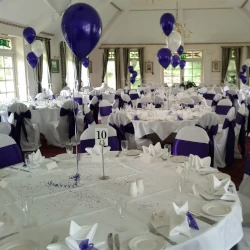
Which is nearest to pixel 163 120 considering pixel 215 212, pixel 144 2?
pixel 215 212

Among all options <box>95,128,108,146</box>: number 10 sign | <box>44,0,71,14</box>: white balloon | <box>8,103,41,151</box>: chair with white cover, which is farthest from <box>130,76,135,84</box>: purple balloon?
<box>95,128,108,146</box>: number 10 sign

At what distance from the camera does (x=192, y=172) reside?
2.60 m

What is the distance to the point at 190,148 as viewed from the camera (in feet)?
11.3

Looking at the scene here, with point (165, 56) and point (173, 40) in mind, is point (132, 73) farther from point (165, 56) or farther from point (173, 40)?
point (165, 56)

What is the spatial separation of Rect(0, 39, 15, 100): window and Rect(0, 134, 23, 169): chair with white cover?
7.97 meters

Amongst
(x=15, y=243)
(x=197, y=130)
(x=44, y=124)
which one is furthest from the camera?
(x=44, y=124)

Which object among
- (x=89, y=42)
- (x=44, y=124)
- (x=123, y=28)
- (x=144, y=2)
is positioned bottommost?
(x=44, y=124)

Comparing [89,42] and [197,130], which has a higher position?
[89,42]

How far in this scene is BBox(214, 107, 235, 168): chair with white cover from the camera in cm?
521

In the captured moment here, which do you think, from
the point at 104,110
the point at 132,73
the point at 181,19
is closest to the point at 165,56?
the point at 104,110

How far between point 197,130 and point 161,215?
1.74 m

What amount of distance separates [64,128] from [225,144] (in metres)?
3.33

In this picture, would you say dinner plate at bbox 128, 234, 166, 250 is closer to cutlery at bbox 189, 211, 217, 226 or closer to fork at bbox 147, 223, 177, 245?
fork at bbox 147, 223, 177, 245

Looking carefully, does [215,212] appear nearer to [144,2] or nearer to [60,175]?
[60,175]
